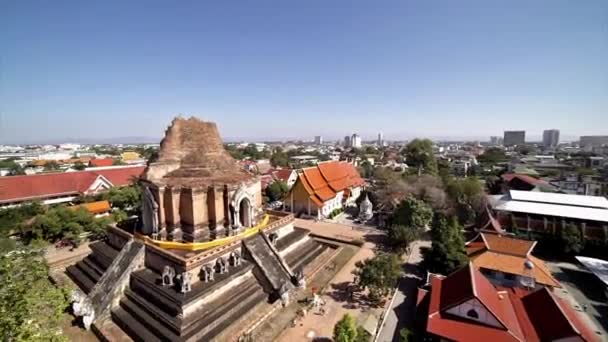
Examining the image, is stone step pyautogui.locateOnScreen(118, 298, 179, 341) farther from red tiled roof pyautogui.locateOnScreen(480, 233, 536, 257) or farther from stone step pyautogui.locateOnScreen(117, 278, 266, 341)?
red tiled roof pyautogui.locateOnScreen(480, 233, 536, 257)

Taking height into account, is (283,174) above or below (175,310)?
above

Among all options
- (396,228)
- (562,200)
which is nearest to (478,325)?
(396,228)

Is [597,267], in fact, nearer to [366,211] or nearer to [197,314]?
[366,211]

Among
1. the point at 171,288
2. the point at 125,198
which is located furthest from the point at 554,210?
the point at 125,198

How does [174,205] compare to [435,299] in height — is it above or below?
above

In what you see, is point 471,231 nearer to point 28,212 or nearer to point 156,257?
point 156,257

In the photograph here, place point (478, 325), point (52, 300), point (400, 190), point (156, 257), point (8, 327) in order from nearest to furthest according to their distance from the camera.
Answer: point (8, 327) < point (52, 300) < point (478, 325) < point (156, 257) < point (400, 190)
